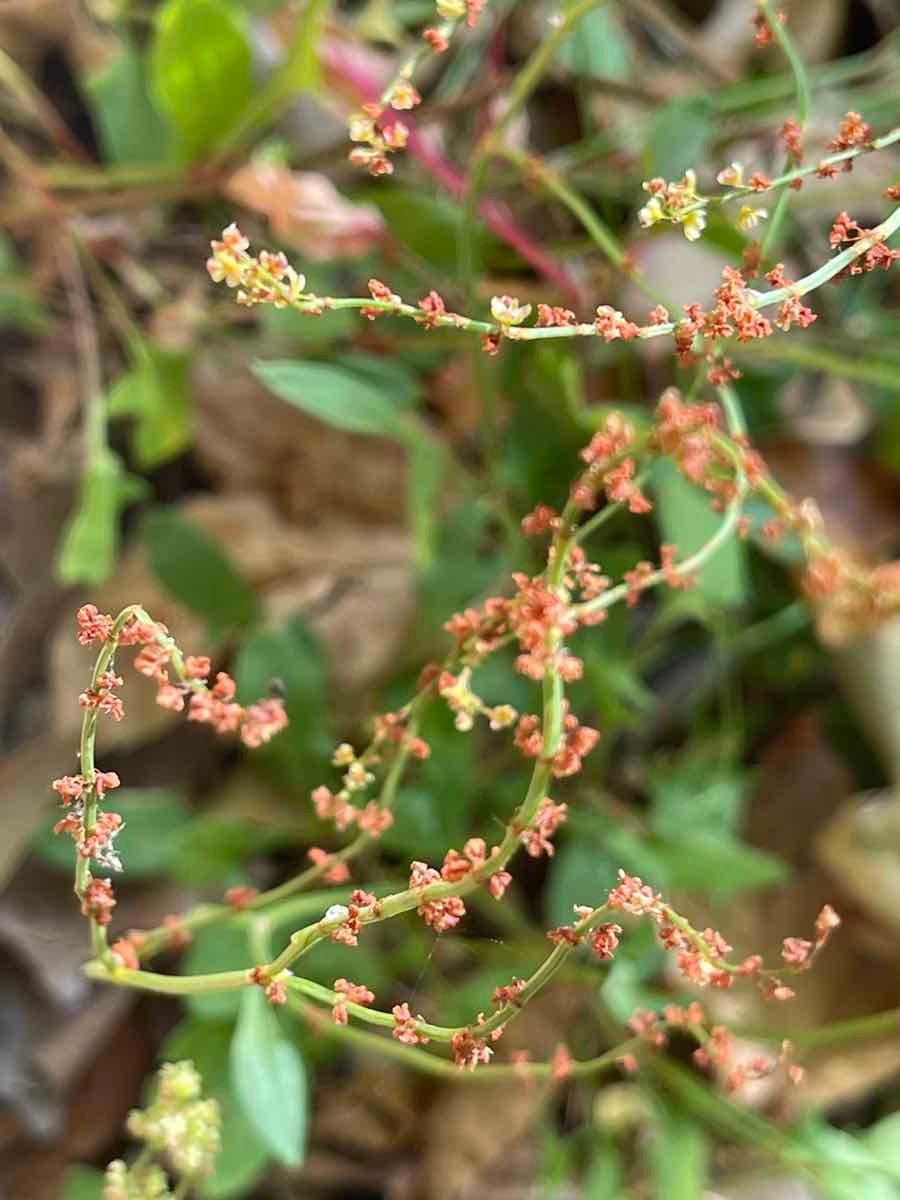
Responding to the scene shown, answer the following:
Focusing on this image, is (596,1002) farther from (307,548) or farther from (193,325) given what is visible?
(193,325)

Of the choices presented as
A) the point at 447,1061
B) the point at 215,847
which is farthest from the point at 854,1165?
the point at 215,847

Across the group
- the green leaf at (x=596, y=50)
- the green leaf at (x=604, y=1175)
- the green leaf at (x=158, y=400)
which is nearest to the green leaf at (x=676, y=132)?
the green leaf at (x=596, y=50)

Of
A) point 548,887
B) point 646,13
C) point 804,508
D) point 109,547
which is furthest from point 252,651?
point 646,13

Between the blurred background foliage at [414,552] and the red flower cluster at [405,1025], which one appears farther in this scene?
the blurred background foliage at [414,552]

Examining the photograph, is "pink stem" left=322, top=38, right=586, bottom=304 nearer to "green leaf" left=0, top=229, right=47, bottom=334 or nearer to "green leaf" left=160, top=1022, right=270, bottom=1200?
"green leaf" left=0, top=229, right=47, bottom=334

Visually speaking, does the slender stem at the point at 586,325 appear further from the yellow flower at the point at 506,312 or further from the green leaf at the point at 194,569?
the green leaf at the point at 194,569

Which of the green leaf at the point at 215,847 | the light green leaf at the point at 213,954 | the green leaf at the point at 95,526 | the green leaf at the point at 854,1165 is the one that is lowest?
the green leaf at the point at 854,1165
